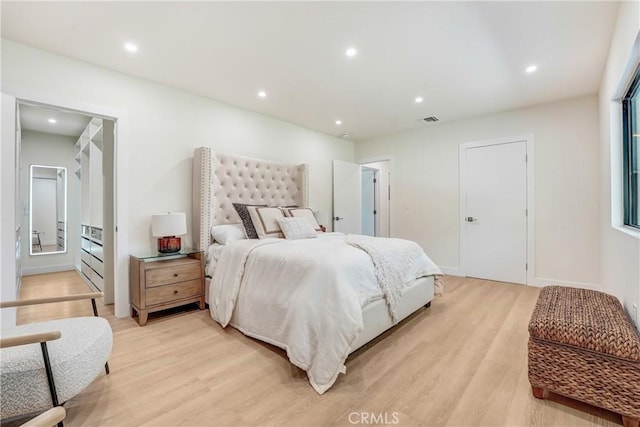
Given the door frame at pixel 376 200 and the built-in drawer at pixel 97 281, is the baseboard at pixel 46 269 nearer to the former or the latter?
the built-in drawer at pixel 97 281

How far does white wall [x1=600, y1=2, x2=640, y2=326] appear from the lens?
180 centimetres

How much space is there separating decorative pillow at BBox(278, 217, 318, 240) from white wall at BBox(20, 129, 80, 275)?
14.3ft

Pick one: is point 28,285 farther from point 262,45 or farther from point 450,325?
point 450,325

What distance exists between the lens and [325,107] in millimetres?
4020

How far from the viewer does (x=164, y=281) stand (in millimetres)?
2857

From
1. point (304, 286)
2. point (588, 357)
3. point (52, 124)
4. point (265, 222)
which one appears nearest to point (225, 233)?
point (265, 222)

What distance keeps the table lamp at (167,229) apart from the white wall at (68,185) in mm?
3348

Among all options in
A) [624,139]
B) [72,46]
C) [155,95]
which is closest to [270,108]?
[155,95]

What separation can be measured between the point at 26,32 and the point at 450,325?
4438 millimetres

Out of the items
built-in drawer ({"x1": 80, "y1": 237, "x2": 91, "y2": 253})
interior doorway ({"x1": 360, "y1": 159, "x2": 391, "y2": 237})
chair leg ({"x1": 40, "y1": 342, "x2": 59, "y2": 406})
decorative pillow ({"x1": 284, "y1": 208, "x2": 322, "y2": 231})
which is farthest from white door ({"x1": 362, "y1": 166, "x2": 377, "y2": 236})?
chair leg ({"x1": 40, "y1": 342, "x2": 59, "y2": 406})

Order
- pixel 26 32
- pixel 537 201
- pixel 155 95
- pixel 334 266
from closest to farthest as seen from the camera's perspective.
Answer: pixel 334 266 → pixel 26 32 → pixel 155 95 → pixel 537 201

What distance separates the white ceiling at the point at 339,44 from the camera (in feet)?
6.75

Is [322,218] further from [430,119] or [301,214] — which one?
[430,119]

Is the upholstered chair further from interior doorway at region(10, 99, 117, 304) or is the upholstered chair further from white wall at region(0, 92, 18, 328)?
interior doorway at region(10, 99, 117, 304)
